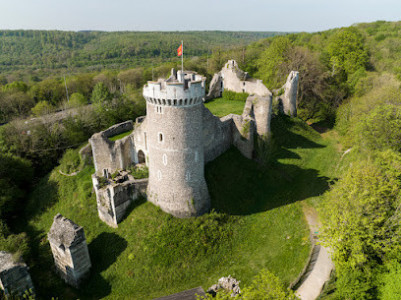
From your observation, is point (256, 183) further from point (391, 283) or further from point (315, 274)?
point (391, 283)

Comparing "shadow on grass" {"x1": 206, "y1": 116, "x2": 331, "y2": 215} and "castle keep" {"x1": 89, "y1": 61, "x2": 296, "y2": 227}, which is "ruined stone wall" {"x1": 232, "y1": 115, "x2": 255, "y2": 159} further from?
"shadow on grass" {"x1": 206, "y1": 116, "x2": 331, "y2": 215}

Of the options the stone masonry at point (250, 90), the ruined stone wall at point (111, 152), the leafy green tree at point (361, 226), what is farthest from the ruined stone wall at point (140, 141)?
the leafy green tree at point (361, 226)

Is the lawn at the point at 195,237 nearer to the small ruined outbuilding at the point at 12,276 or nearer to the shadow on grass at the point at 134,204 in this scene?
the shadow on grass at the point at 134,204

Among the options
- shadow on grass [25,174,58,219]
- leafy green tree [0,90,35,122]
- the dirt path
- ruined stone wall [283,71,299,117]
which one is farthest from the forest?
ruined stone wall [283,71,299,117]

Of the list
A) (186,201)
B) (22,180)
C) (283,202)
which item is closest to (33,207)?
(22,180)

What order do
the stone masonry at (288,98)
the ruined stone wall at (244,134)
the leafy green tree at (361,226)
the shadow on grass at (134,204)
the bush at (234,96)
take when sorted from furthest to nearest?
the bush at (234,96) → the stone masonry at (288,98) → the ruined stone wall at (244,134) → the shadow on grass at (134,204) → the leafy green tree at (361,226)

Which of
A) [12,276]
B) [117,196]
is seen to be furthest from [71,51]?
[12,276]
